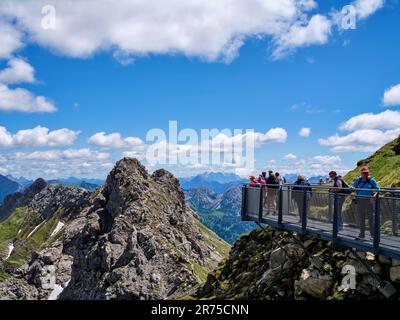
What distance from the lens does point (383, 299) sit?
57.6 ft

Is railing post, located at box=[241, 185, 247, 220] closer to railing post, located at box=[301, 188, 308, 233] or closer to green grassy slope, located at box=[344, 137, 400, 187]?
railing post, located at box=[301, 188, 308, 233]

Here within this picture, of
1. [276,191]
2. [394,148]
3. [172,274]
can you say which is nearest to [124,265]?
[172,274]

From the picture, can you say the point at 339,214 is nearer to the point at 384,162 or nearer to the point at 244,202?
the point at 244,202

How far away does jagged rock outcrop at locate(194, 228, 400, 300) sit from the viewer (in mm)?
18641

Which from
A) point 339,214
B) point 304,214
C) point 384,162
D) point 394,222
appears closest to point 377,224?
point 394,222

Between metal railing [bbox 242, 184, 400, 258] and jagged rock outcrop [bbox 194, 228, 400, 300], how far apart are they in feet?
5.18

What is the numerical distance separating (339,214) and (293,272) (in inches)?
234

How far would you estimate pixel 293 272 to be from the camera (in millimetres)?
23500

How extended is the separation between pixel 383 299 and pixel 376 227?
3144mm

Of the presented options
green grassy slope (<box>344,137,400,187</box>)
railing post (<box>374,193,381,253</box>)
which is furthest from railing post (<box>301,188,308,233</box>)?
green grassy slope (<box>344,137,400,187</box>)

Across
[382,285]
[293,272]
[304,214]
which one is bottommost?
[293,272]

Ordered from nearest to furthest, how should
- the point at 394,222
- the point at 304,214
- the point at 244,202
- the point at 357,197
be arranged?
1. the point at 394,222
2. the point at 357,197
3. the point at 304,214
4. the point at 244,202

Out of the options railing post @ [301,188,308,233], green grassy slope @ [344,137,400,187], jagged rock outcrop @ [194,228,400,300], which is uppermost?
green grassy slope @ [344,137,400,187]

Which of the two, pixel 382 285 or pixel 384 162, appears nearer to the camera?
pixel 382 285
